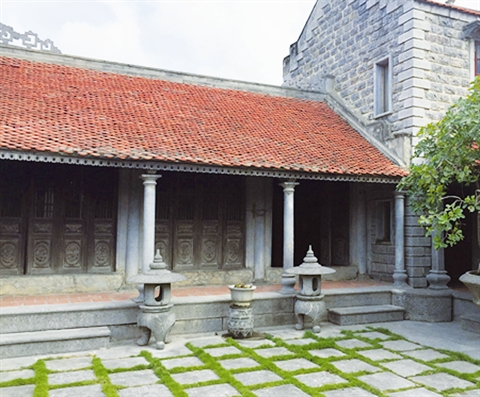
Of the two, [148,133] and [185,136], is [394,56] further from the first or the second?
[148,133]

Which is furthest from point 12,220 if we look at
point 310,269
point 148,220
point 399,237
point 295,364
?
point 399,237

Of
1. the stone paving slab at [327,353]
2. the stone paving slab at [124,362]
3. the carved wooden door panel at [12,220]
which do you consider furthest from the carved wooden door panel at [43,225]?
the stone paving slab at [327,353]

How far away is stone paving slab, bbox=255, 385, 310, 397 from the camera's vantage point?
4.96m

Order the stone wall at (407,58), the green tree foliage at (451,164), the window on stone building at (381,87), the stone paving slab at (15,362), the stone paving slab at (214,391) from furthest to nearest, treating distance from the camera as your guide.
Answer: the window on stone building at (381,87) < the stone wall at (407,58) < the green tree foliage at (451,164) < the stone paving slab at (15,362) < the stone paving slab at (214,391)

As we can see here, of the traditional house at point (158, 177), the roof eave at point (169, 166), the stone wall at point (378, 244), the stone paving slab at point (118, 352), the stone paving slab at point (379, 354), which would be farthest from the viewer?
the stone wall at point (378, 244)

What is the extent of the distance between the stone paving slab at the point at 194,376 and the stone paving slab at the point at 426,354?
116 inches

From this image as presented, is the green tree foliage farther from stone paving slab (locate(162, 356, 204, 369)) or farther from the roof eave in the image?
stone paving slab (locate(162, 356, 204, 369))

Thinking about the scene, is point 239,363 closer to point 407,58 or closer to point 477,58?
point 407,58

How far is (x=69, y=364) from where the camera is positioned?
19.2 feet

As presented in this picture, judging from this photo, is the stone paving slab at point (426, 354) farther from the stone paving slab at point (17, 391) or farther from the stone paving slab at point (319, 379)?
the stone paving slab at point (17, 391)

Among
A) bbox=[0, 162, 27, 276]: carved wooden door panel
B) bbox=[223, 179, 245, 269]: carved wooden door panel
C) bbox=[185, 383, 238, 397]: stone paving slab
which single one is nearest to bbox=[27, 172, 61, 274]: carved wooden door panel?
bbox=[0, 162, 27, 276]: carved wooden door panel

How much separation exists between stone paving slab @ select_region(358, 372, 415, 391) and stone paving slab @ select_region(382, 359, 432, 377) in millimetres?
182

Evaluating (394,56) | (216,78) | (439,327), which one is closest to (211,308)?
(439,327)

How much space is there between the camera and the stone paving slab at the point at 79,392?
4.84 meters
